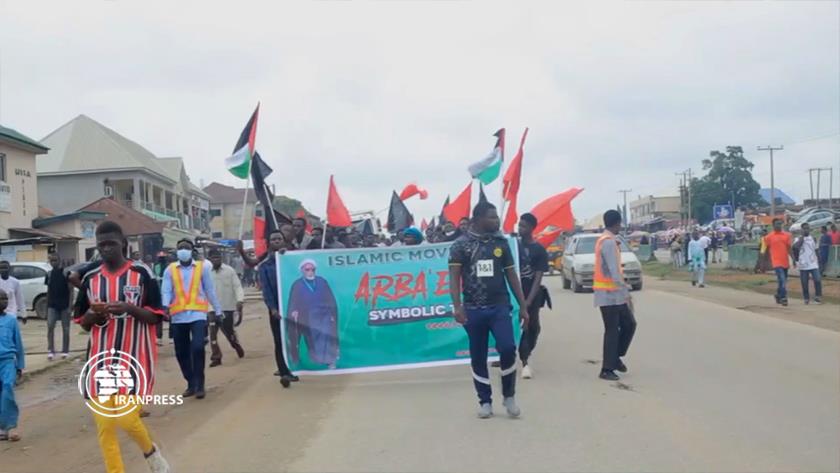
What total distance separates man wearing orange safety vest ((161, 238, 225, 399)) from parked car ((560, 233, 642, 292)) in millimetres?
14262

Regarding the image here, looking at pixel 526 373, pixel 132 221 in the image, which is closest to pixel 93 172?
pixel 132 221

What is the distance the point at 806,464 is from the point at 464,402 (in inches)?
123

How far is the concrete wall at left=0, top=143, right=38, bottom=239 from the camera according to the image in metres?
28.8

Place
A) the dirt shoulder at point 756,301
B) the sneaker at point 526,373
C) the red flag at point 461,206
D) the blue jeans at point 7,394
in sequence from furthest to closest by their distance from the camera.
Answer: the red flag at point 461,206 < the dirt shoulder at point 756,301 < the sneaker at point 526,373 < the blue jeans at point 7,394

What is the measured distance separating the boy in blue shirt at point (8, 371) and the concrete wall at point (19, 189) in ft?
77.7

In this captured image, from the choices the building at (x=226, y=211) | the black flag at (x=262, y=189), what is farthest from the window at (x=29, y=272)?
the building at (x=226, y=211)

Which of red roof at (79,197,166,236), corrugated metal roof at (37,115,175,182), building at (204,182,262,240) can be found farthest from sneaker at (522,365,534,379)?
building at (204,182,262,240)

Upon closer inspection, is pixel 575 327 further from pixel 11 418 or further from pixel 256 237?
pixel 11 418

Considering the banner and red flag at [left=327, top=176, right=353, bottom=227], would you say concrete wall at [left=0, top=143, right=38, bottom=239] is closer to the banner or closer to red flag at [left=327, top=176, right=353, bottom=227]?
red flag at [left=327, top=176, right=353, bottom=227]

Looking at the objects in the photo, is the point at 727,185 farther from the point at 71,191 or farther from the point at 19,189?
the point at 19,189

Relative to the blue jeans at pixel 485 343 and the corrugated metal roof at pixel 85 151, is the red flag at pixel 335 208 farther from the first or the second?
the corrugated metal roof at pixel 85 151

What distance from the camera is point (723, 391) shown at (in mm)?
7793

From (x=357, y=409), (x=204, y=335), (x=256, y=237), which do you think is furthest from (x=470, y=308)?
(x=256, y=237)

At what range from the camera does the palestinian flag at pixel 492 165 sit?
11672 mm
